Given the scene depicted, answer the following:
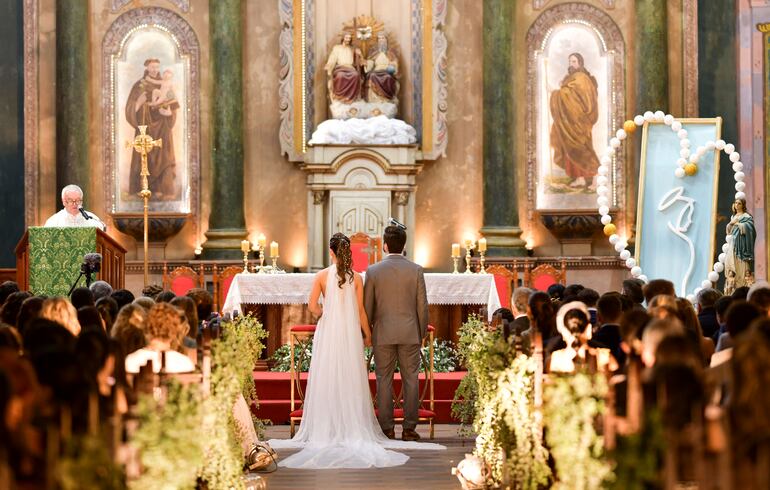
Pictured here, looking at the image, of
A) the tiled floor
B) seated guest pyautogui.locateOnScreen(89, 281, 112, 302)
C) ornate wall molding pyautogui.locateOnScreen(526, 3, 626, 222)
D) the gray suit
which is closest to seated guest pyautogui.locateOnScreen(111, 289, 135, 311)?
seated guest pyautogui.locateOnScreen(89, 281, 112, 302)

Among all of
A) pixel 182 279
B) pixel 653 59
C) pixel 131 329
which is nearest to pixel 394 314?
pixel 131 329

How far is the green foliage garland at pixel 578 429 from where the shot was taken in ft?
17.1

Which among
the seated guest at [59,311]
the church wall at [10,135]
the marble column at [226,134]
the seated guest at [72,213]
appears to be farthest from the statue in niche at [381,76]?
the seated guest at [59,311]

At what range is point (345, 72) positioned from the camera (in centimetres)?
1662

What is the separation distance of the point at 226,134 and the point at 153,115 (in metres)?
0.98

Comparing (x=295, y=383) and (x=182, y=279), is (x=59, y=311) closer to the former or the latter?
(x=295, y=383)

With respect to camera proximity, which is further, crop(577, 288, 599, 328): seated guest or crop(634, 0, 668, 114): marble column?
crop(634, 0, 668, 114): marble column

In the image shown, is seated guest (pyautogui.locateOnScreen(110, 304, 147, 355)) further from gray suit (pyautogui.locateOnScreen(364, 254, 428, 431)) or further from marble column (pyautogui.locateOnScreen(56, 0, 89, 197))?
marble column (pyautogui.locateOnScreen(56, 0, 89, 197))

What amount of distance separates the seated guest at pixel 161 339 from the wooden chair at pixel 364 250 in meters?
8.76

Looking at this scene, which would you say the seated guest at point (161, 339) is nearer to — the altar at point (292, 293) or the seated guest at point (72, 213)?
the seated guest at point (72, 213)

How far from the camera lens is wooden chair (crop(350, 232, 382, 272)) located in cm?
1546

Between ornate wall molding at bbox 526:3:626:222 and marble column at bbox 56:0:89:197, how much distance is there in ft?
18.9

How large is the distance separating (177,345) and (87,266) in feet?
13.5

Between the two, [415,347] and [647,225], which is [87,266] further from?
[647,225]
